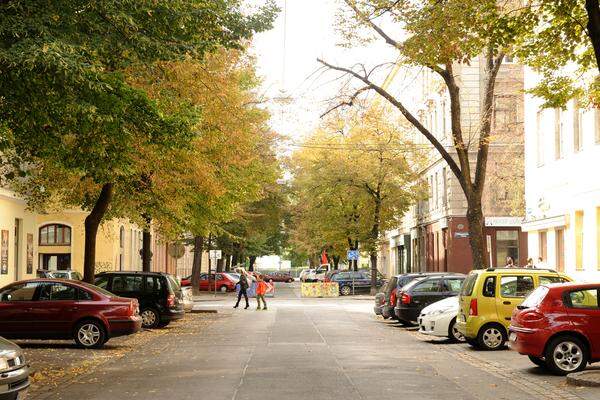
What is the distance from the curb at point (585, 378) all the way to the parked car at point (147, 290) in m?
15.4

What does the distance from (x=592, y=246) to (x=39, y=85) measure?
2197 cm

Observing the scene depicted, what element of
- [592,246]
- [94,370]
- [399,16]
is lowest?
[94,370]

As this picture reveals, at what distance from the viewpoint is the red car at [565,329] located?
15531mm

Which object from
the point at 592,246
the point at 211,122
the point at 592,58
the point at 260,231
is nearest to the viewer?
the point at 592,58

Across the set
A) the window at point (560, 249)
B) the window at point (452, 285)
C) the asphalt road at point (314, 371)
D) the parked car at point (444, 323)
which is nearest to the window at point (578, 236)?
the window at point (560, 249)

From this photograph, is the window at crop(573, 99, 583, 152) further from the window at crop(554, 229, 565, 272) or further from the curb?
the curb

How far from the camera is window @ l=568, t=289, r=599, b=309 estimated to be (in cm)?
1573

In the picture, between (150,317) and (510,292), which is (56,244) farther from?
(510,292)

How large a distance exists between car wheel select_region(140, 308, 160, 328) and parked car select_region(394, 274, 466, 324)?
6967 millimetres

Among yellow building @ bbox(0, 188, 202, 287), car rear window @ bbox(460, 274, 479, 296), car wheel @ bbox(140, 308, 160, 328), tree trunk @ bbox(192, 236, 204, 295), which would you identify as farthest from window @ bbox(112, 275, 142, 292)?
tree trunk @ bbox(192, 236, 204, 295)

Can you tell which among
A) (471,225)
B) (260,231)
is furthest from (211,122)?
(260,231)

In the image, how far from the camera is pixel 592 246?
31.2m

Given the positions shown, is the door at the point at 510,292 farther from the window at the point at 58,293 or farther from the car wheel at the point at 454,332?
the window at the point at 58,293

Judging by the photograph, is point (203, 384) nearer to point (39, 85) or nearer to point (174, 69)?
point (39, 85)
